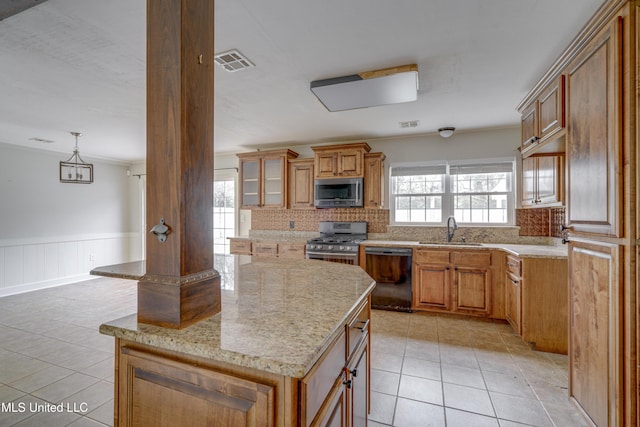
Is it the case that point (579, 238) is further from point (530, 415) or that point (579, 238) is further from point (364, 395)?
point (364, 395)

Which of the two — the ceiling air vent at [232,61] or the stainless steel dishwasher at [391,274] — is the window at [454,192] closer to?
the stainless steel dishwasher at [391,274]

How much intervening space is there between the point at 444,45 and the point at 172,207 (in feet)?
6.87

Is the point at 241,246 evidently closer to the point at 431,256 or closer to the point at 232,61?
the point at 431,256

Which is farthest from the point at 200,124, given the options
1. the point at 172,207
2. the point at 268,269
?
the point at 268,269

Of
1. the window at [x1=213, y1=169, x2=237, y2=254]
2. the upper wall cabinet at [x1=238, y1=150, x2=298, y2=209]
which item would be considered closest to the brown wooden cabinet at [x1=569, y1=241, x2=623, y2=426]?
the upper wall cabinet at [x1=238, y1=150, x2=298, y2=209]

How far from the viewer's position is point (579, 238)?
180 cm

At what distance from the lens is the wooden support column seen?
0.93 meters

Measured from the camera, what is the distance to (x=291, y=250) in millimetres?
4430

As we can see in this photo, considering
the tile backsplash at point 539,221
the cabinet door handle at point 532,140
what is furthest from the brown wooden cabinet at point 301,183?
the tile backsplash at point 539,221

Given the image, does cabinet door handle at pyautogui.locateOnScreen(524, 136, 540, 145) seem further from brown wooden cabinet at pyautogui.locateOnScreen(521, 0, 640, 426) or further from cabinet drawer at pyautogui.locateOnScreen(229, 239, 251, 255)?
cabinet drawer at pyautogui.locateOnScreen(229, 239, 251, 255)

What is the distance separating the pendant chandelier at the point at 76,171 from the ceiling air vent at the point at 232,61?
4545 millimetres

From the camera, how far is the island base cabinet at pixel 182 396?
75 cm

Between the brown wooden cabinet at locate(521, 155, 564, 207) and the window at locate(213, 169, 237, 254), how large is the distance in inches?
180

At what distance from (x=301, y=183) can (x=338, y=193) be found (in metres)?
0.67
